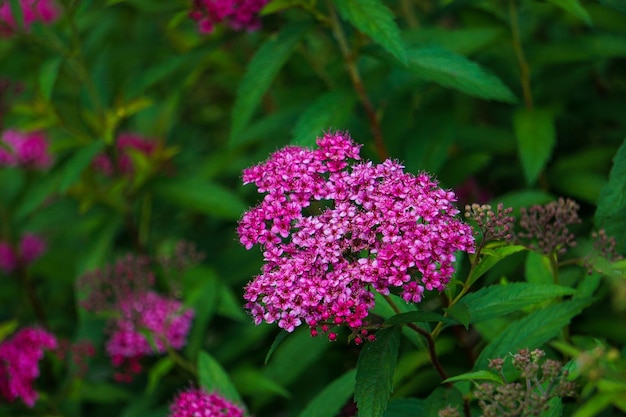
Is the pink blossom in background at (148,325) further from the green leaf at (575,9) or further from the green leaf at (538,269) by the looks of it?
the green leaf at (575,9)

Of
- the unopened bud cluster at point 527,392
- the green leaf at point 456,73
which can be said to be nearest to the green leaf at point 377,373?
the unopened bud cluster at point 527,392

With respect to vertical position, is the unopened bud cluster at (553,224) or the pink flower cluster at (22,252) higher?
the unopened bud cluster at (553,224)

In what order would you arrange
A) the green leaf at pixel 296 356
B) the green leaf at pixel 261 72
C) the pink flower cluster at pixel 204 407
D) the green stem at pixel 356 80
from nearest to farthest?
the pink flower cluster at pixel 204 407 < the green leaf at pixel 261 72 < the green stem at pixel 356 80 < the green leaf at pixel 296 356

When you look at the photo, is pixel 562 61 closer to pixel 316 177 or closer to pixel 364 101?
pixel 364 101

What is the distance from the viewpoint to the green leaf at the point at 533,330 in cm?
224

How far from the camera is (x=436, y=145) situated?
3320 millimetres

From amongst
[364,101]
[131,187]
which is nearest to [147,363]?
[131,187]

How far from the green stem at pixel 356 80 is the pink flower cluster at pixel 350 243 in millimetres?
1192

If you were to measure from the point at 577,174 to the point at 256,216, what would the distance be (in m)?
1.89

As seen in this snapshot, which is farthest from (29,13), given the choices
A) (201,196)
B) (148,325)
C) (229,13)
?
(148,325)

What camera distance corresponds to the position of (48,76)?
3445 mm

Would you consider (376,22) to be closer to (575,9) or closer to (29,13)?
(575,9)

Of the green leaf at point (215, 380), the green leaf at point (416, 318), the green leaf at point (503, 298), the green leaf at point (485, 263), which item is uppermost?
the green leaf at point (485, 263)

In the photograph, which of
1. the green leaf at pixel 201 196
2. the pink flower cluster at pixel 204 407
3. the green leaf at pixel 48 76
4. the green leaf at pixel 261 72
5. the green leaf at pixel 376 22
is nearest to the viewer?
the pink flower cluster at pixel 204 407
